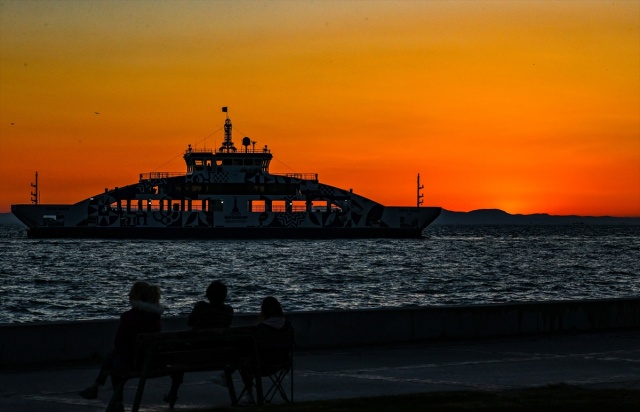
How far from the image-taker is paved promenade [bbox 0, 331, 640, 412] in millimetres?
10383

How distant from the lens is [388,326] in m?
14.5

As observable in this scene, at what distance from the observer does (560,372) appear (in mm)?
11836

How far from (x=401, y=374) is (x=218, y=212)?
113m

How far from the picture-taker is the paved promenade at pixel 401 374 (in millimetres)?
10383

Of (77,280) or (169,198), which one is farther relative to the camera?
(169,198)

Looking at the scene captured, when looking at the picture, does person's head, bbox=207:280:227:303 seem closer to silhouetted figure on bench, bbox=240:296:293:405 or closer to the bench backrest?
silhouetted figure on bench, bbox=240:296:293:405

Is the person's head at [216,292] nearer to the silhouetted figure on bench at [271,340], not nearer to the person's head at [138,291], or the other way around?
the silhouetted figure on bench at [271,340]

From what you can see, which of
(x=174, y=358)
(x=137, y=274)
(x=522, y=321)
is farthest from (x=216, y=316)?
(x=137, y=274)

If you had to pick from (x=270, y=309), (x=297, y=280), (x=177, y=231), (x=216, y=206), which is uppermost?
(x=216, y=206)

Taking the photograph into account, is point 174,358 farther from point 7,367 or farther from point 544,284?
point 544,284

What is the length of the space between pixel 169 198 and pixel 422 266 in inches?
2147

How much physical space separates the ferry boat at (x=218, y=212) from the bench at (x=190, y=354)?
11167 centimetres

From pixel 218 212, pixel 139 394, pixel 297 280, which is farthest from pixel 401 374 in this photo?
pixel 218 212

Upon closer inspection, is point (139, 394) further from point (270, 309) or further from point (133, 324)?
point (270, 309)
